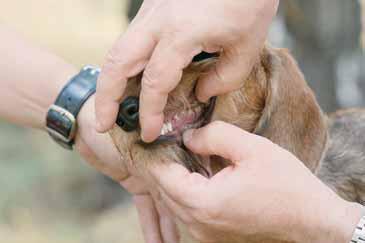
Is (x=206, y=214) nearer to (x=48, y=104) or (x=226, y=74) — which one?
(x=226, y=74)

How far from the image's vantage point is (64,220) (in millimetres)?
8266

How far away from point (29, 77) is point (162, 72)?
1.57 m

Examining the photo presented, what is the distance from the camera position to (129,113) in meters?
2.39

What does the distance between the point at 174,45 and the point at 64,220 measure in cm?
631

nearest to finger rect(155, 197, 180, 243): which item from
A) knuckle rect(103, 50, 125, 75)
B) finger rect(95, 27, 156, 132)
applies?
finger rect(95, 27, 156, 132)

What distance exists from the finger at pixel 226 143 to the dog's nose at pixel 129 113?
233 millimetres

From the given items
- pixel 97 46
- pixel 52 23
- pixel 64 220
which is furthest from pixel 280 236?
pixel 52 23

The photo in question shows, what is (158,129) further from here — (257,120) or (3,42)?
(3,42)

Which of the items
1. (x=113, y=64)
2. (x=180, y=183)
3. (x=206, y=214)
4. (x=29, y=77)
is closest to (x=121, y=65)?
(x=113, y=64)

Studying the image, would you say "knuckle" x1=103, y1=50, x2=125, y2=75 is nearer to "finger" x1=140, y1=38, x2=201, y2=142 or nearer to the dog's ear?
"finger" x1=140, y1=38, x2=201, y2=142

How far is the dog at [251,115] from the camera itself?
2508 mm

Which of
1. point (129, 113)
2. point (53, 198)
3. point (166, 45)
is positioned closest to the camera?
point (166, 45)

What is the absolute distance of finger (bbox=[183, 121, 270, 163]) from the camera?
2531 mm

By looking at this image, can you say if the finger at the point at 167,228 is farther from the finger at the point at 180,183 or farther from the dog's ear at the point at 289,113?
the finger at the point at 180,183
